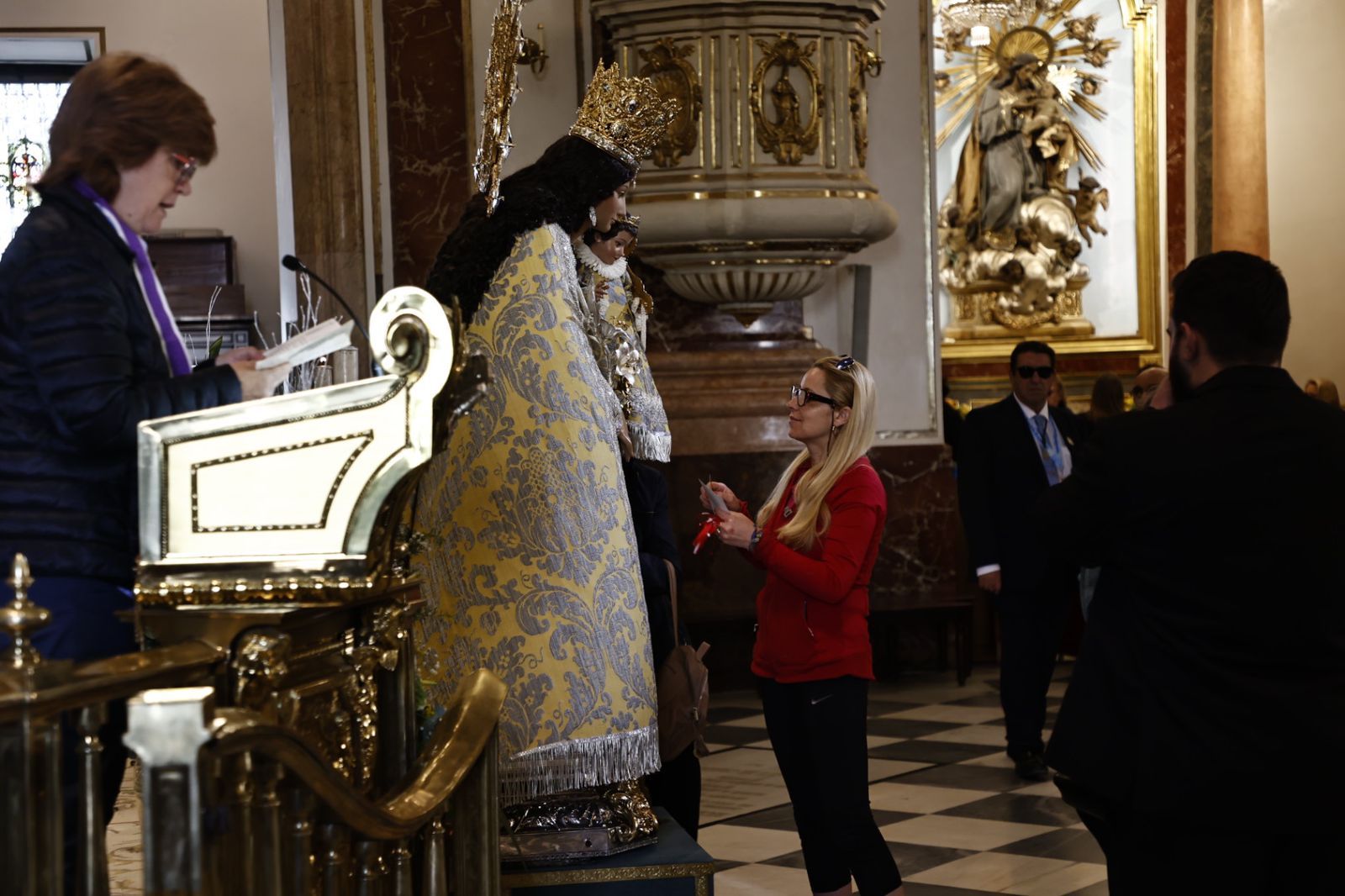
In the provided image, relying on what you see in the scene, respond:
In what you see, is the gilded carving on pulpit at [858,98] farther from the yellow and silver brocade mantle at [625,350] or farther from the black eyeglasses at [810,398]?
the yellow and silver brocade mantle at [625,350]

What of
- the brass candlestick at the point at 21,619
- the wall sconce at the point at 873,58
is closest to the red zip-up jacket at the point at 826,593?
the brass candlestick at the point at 21,619

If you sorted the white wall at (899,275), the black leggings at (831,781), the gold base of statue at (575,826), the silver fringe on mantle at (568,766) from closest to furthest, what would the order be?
the silver fringe on mantle at (568,766), the gold base of statue at (575,826), the black leggings at (831,781), the white wall at (899,275)

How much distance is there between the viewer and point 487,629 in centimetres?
301

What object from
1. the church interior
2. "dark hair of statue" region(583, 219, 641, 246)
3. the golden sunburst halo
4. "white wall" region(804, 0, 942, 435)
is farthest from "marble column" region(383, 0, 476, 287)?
the golden sunburst halo

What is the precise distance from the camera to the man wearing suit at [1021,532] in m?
5.92

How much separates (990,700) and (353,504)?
611cm

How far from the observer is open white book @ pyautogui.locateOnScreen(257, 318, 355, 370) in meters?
2.14

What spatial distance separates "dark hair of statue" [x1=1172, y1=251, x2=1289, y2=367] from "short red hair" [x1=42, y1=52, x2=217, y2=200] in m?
1.62

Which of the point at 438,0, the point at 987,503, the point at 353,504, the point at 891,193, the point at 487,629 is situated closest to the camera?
the point at 353,504

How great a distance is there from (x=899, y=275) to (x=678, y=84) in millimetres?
1708

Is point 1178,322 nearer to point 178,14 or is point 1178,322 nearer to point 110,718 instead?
point 110,718

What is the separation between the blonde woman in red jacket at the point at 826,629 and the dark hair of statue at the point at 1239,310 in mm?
1142

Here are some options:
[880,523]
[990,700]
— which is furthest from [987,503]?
[880,523]

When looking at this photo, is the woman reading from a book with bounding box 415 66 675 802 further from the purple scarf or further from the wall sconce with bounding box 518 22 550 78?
the wall sconce with bounding box 518 22 550 78
